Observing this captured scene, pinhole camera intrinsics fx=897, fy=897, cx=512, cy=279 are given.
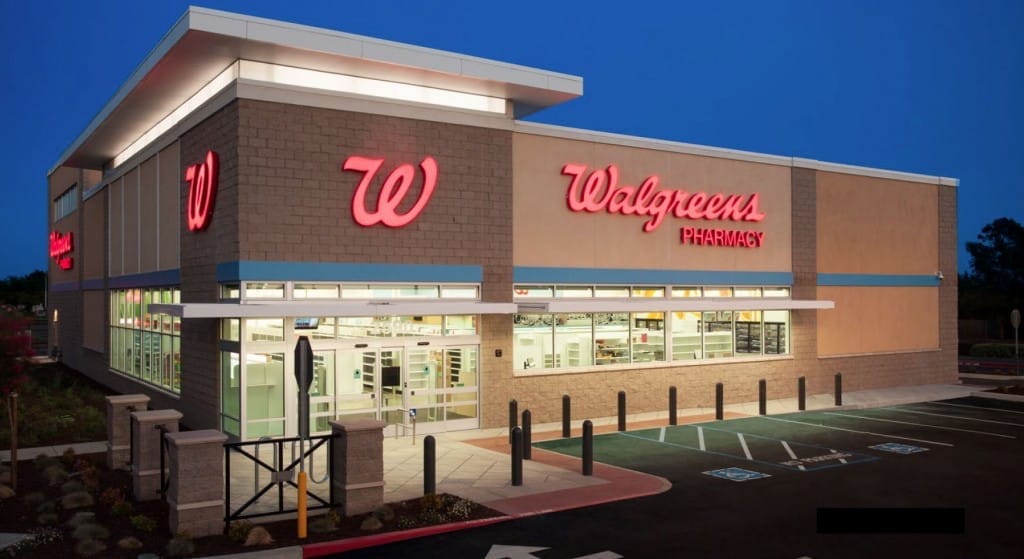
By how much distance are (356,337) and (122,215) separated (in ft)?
45.3

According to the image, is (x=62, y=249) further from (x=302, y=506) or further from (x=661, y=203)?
(x=302, y=506)

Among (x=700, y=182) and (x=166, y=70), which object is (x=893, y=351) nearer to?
(x=700, y=182)

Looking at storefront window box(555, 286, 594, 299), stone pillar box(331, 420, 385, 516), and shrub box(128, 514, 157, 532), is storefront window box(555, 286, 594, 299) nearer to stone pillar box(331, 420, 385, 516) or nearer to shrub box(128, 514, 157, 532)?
stone pillar box(331, 420, 385, 516)

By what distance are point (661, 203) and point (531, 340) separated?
5.54 metres

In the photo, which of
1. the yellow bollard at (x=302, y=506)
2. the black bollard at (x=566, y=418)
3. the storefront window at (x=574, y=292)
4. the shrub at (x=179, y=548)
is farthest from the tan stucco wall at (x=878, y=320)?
the shrub at (x=179, y=548)

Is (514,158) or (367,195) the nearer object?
(367,195)

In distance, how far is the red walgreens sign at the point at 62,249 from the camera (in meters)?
38.8

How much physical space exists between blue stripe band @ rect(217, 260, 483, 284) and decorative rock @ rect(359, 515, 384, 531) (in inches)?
297

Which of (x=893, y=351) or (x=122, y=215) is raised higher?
(x=122, y=215)

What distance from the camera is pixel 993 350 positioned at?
5059 centimetres

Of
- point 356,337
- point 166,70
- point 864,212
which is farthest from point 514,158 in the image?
point 864,212

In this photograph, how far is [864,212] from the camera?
29.6m

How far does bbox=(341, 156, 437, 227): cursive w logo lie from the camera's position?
63.5 feet

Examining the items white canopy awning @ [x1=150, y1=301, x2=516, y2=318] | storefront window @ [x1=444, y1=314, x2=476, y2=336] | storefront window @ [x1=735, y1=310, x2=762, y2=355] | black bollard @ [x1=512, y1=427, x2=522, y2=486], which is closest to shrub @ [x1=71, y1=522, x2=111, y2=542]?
white canopy awning @ [x1=150, y1=301, x2=516, y2=318]
